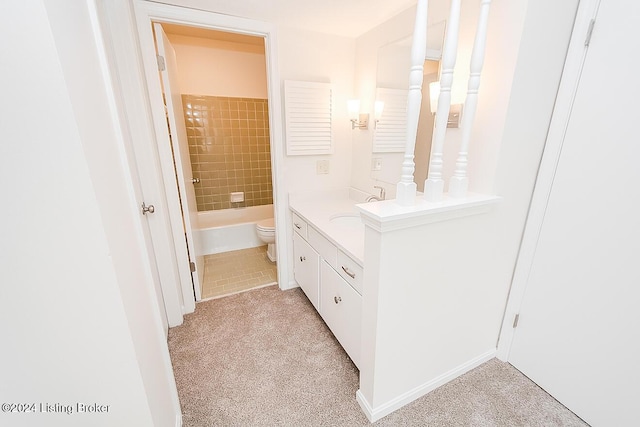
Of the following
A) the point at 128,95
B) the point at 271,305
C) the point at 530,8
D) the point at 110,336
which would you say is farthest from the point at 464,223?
the point at 128,95

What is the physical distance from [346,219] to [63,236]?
152 centimetres

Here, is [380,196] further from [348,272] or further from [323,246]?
[348,272]

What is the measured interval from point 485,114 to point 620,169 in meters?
0.55

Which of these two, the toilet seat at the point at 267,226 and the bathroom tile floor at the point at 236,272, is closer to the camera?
the bathroom tile floor at the point at 236,272

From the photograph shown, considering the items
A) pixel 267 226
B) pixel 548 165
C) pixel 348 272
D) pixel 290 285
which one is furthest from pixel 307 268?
pixel 548 165

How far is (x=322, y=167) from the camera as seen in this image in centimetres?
222

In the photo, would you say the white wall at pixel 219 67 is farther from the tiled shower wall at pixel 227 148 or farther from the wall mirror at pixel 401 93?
the wall mirror at pixel 401 93

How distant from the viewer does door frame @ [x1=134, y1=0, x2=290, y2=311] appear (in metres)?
1.52

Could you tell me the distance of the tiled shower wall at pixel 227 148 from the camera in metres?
3.10

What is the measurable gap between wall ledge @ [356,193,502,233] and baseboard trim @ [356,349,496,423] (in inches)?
36.1

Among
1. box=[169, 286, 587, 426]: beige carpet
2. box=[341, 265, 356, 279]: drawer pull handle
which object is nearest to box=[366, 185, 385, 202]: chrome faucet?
box=[341, 265, 356, 279]: drawer pull handle

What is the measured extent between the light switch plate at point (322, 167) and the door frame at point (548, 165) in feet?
4.64

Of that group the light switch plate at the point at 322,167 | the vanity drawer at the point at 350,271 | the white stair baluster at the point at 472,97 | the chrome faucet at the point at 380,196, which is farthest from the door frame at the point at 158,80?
the white stair baluster at the point at 472,97

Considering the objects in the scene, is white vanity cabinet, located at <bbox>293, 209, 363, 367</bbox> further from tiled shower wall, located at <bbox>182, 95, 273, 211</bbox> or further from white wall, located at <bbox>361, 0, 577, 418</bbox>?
tiled shower wall, located at <bbox>182, 95, 273, 211</bbox>
